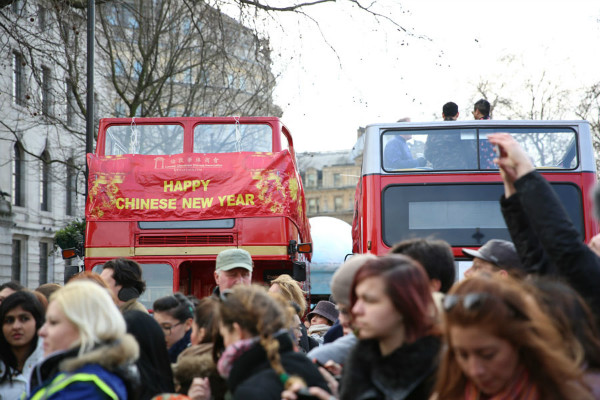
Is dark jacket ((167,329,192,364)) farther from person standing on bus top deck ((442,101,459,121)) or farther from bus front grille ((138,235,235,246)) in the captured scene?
person standing on bus top deck ((442,101,459,121))

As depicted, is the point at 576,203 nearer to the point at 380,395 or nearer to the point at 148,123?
the point at 148,123

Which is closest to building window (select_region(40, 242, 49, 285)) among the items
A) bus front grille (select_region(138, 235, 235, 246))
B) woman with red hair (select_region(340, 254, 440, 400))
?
bus front grille (select_region(138, 235, 235, 246))

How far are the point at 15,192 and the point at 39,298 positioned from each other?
2888 cm

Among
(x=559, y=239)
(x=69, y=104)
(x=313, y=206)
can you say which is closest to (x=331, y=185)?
(x=313, y=206)

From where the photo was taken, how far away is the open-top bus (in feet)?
30.8

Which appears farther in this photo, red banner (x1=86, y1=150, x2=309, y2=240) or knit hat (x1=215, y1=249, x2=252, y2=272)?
red banner (x1=86, y1=150, x2=309, y2=240)

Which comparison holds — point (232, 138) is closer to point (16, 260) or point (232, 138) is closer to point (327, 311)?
point (327, 311)

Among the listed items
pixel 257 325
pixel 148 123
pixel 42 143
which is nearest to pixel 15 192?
pixel 42 143

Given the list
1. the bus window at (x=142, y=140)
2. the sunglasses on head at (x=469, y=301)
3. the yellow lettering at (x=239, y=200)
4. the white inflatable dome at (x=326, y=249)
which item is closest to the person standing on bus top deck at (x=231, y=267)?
the sunglasses on head at (x=469, y=301)

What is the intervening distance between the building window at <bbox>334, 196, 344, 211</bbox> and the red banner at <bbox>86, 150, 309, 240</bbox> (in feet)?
→ 303

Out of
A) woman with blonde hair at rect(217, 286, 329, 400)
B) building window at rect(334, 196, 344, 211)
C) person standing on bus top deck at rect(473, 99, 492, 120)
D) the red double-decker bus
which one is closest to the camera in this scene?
woman with blonde hair at rect(217, 286, 329, 400)

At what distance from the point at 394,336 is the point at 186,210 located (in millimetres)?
7745

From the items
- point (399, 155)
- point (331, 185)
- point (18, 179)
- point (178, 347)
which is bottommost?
point (178, 347)

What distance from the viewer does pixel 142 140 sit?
11078 mm
